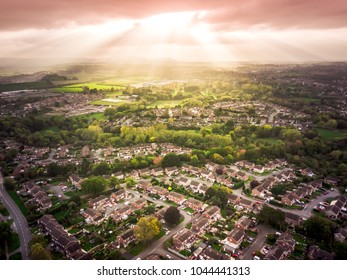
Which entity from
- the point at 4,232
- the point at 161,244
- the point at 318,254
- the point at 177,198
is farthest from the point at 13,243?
the point at 318,254

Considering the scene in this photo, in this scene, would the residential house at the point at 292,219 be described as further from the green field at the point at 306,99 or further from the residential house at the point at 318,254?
the green field at the point at 306,99

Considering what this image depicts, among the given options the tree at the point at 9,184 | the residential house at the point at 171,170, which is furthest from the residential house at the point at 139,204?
the tree at the point at 9,184

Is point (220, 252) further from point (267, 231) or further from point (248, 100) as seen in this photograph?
point (248, 100)

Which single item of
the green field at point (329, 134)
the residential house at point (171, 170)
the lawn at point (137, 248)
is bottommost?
the lawn at point (137, 248)

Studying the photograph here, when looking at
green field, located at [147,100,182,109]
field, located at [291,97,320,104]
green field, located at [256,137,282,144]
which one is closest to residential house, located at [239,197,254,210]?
green field, located at [256,137,282,144]

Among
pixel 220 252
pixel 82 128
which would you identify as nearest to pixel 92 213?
pixel 220 252
